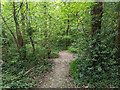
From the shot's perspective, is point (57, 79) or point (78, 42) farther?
point (78, 42)

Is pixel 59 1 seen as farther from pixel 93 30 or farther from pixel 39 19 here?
pixel 93 30

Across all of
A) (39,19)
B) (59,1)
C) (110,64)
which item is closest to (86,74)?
(110,64)

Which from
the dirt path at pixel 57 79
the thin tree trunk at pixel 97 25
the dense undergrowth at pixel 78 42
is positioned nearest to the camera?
the dense undergrowth at pixel 78 42

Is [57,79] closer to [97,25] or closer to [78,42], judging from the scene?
[78,42]

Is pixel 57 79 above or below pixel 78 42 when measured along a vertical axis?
below

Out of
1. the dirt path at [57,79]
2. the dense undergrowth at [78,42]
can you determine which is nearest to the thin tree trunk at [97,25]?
the dense undergrowth at [78,42]

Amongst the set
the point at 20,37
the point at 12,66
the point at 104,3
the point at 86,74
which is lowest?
the point at 86,74

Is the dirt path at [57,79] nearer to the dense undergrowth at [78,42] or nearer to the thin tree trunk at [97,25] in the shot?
the dense undergrowth at [78,42]

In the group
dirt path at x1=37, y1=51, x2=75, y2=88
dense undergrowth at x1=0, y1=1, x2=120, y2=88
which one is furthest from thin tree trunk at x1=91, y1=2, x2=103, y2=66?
dirt path at x1=37, y1=51, x2=75, y2=88

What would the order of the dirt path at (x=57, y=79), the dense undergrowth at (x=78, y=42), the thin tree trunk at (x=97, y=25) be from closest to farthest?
1. the dense undergrowth at (x=78, y=42)
2. the dirt path at (x=57, y=79)
3. the thin tree trunk at (x=97, y=25)

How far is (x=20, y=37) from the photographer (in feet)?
19.9

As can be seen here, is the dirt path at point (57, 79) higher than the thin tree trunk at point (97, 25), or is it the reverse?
the thin tree trunk at point (97, 25)

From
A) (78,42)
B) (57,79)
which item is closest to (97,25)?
(78,42)

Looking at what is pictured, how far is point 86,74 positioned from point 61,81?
1.45 meters
